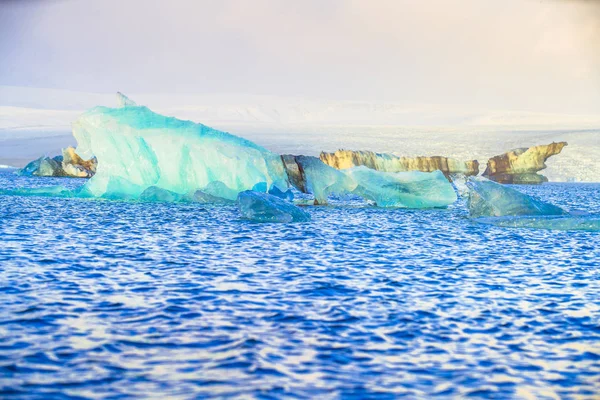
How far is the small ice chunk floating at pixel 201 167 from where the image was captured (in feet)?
102

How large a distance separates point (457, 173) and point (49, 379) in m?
56.7

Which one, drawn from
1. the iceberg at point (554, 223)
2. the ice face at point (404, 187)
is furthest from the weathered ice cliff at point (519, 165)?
the iceberg at point (554, 223)

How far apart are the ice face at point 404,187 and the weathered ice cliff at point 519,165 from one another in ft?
126

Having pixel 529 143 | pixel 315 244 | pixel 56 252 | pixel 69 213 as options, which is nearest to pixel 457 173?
pixel 69 213

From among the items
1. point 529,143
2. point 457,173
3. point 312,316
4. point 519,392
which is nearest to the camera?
point 519,392

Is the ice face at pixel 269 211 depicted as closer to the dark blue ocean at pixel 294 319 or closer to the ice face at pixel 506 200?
the ice face at pixel 506 200

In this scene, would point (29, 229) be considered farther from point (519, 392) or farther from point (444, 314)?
point (519, 392)

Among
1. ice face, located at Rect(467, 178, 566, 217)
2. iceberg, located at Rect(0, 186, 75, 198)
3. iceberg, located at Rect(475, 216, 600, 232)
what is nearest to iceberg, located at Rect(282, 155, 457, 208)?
ice face, located at Rect(467, 178, 566, 217)

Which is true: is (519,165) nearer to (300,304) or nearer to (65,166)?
(65,166)

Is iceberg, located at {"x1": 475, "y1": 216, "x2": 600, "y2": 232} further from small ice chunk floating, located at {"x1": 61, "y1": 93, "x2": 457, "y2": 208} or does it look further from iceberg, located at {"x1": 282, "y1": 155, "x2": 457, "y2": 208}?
small ice chunk floating, located at {"x1": 61, "y1": 93, "x2": 457, "y2": 208}

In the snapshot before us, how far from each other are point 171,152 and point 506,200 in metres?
12.2

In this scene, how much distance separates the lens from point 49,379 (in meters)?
7.34

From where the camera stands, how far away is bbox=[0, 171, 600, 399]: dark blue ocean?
7414mm

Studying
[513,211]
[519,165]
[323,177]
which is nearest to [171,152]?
[323,177]
